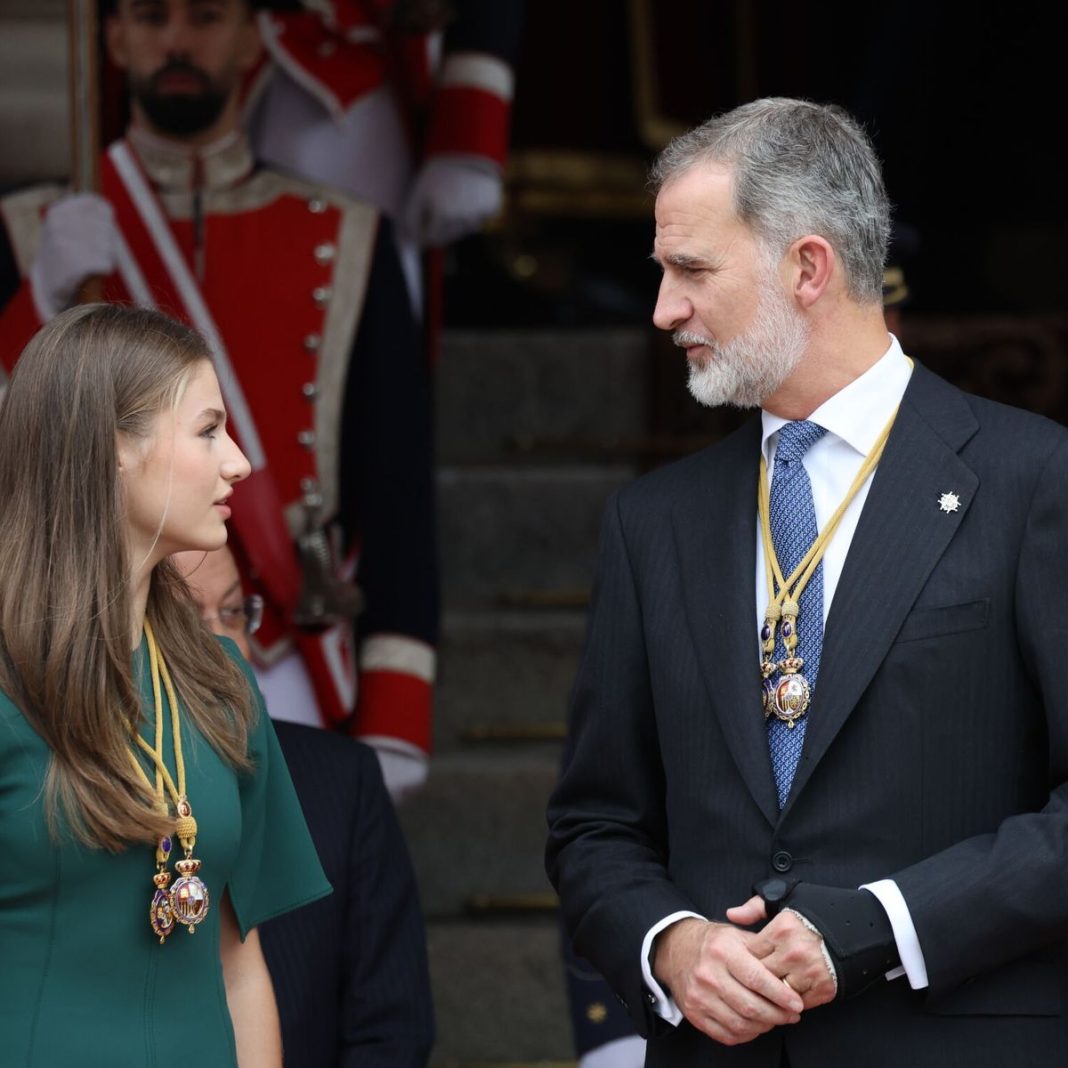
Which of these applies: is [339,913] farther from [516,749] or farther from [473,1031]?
[516,749]

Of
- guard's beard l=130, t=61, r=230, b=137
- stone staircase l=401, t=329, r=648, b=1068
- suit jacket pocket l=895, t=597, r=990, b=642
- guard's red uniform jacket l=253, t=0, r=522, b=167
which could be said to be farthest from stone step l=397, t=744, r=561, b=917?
suit jacket pocket l=895, t=597, r=990, b=642

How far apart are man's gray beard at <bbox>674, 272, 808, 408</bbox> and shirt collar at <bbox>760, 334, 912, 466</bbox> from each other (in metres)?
0.06

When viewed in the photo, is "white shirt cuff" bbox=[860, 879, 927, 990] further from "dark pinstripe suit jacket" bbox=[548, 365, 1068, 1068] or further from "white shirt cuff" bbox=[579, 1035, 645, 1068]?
"white shirt cuff" bbox=[579, 1035, 645, 1068]

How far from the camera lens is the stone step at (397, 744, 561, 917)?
4.66 m

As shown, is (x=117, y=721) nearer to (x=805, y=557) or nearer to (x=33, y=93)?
(x=805, y=557)

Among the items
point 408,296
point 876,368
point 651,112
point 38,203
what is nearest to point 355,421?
point 408,296

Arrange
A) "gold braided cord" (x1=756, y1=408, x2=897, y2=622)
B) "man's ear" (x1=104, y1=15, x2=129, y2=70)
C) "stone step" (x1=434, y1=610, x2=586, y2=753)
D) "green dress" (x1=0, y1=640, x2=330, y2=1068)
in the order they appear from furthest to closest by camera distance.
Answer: "stone step" (x1=434, y1=610, x2=586, y2=753) → "man's ear" (x1=104, y1=15, x2=129, y2=70) → "gold braided cord" (x1=756, y1=408, x2=897, y2=622) → "green dress" (x1=0, y1=640, x2=330, y2=1068)

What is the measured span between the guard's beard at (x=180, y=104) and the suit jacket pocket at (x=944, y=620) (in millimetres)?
2039

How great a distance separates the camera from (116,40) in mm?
3801

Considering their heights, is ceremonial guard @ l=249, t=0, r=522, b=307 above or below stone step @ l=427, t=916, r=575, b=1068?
above

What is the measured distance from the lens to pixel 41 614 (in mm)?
2090

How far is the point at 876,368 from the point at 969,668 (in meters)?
0.39

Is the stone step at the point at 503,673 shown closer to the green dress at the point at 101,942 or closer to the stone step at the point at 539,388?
the stone step at the point at 539,388

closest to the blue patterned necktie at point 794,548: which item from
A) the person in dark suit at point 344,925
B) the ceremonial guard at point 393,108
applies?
the person in dark suit at point 344,925
